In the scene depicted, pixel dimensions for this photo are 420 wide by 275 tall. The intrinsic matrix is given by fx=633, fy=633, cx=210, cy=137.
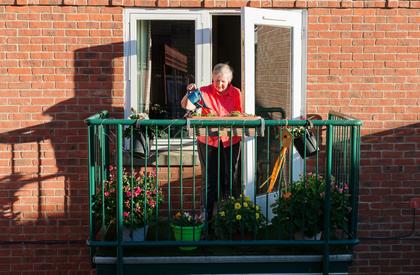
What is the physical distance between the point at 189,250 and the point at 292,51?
2.19 meters

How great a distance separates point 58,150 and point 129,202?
4.10 ft

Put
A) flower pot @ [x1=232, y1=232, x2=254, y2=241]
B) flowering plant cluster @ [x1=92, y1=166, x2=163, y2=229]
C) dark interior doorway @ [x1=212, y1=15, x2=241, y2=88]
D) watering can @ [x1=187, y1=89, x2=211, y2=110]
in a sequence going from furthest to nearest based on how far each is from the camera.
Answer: dark interior doorway @ [x1=212, y1=15, x2=241, y2=88]
watering can @ [x1=187, y1=89, x2=211, y2=110]
flower pot @ [x1=232, y1=232, x2=254, y2=241]
flowering plant cluster @ [x1=92, y1=166, x2=163, y2=229]

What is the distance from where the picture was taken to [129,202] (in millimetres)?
5203

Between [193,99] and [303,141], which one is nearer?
[303,141]

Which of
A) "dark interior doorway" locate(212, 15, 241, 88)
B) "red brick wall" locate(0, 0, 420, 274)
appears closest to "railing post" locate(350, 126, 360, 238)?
"red brick wall" locate(0, 0, 420, 274)

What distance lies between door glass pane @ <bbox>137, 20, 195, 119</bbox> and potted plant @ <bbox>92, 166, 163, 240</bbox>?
117 centimetres

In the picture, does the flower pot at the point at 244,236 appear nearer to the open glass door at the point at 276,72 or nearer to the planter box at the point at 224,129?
the open glass door at the point at 276,72

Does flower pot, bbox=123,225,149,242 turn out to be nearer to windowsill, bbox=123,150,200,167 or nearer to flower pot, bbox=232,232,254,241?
flower pot, bbox=232,232,254,241

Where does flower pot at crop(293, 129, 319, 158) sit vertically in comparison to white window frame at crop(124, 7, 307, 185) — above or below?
below

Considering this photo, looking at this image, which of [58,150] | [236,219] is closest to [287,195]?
[236,219]

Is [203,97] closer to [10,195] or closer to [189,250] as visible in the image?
[189,250]

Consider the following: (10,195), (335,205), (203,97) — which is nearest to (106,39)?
(203,97)

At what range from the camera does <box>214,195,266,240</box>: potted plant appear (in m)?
5.16

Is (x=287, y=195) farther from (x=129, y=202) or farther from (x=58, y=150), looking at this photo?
(x=58, y=150)
